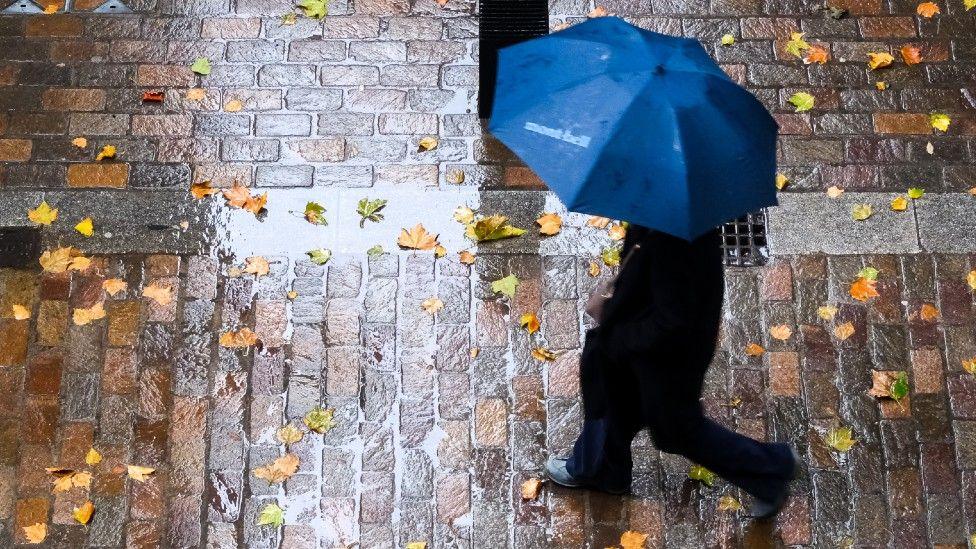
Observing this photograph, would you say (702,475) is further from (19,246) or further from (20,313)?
(19,246)

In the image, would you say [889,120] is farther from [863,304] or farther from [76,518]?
[76,518]

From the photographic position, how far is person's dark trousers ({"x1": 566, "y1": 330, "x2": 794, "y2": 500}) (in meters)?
3.51

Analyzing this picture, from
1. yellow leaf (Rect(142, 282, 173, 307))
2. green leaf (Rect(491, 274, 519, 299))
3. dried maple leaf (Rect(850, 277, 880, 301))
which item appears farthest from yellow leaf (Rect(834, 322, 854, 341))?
yellow leaf (Rect(142, 282, 173, 307))

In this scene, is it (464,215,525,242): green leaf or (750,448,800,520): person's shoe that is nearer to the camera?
(750,448,800,520): person's shoe

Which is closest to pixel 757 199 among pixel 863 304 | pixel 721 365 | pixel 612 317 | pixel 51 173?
pixel 612 317

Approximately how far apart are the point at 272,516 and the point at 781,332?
2.66m

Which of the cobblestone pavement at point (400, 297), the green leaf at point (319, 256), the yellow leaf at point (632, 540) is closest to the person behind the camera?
the yellow leaf at point (632, 540)

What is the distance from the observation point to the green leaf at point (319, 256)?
5.01 metres

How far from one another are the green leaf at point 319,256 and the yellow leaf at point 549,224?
1.13 meters

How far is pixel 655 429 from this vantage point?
3756 millimetres

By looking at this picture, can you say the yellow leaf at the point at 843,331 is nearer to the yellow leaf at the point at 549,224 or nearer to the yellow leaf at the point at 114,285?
the yellow leaf at the point at 549,224

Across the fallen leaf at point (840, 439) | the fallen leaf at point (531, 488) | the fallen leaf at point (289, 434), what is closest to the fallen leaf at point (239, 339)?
the fallen leaf at point (289, 434)

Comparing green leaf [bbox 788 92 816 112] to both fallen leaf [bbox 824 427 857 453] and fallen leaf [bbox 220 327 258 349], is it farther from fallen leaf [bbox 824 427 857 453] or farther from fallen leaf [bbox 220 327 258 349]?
fallen leaf [bbox 220 327 258 349]

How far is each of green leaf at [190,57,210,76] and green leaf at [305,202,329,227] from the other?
112 cm
